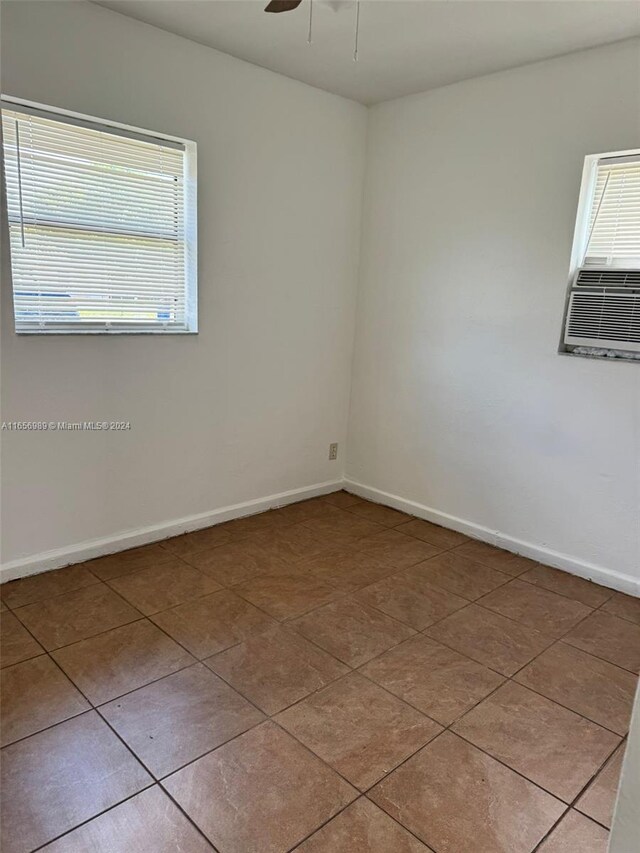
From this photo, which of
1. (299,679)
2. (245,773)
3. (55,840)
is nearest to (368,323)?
(299,679)

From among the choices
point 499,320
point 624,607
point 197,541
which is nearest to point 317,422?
point 197,541

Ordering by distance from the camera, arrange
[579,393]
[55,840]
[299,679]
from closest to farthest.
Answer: [55,840], [299,679], [579,393]

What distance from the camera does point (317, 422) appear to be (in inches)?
151

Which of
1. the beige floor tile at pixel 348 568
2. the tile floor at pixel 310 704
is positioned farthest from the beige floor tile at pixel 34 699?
the beige floor tile at pixel 348 568

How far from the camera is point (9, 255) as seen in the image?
241 cm

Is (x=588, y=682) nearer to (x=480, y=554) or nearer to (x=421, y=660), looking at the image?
(x=421, y=660)

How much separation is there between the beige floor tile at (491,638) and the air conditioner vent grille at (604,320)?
1.40m

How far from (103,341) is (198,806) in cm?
200

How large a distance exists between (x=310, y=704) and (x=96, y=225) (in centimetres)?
224

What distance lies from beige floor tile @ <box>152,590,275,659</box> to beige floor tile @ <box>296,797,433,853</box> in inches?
33.5

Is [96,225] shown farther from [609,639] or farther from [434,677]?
[609,639]

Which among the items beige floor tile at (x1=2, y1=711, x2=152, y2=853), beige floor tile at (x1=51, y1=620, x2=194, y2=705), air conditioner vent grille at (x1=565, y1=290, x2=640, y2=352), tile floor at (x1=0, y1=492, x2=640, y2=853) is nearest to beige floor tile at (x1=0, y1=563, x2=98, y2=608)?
tile floor at (x1=0, y1=492, x2=640, y2=853)

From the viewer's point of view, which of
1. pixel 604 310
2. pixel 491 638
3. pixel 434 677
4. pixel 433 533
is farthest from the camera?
pixel 433 533

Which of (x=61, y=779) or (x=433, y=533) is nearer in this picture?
(x=61, y=779)
